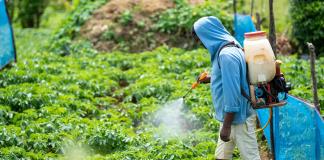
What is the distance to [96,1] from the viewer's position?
49.6 ft

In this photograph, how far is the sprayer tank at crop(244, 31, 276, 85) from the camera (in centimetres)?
496

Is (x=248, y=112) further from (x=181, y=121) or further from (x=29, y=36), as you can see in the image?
(x=29, y=36)

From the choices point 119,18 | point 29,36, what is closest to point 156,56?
point 119,18

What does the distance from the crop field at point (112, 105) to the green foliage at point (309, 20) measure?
234 cm

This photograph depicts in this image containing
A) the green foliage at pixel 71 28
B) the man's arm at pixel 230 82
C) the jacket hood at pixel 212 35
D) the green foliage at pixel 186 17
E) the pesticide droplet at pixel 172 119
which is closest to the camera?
the man's arm at pixel 230 82

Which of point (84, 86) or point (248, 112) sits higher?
point (248, 112)

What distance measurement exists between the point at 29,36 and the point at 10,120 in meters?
12.6

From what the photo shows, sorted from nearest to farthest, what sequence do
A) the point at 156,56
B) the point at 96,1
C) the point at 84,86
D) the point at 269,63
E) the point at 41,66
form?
the point at 269,63, the point at 84,86, the point at 41,66, the point at 156,56, the point at 96,1

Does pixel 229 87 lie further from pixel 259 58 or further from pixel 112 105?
pixel 112 105

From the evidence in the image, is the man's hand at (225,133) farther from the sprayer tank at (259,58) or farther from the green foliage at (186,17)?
the green foliage at (186,17)

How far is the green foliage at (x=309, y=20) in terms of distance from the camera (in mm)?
12414

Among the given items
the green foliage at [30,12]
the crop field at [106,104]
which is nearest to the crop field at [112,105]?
the crop field at [106,104]

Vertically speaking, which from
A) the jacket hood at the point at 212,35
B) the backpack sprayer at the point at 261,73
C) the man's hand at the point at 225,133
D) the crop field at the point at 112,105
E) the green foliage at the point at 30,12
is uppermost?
the jacket hood at the point at 212,35

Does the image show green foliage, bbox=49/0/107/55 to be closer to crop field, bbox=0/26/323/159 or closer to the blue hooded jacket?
crop field, bbox=0/26/323/159
